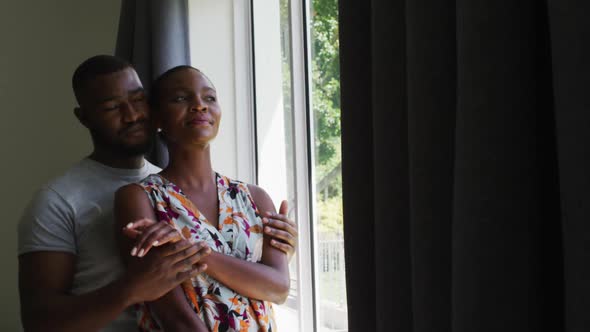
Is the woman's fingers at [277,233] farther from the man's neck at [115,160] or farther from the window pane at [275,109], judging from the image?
the window pane at [275,109]

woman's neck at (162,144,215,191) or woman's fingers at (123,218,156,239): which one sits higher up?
woman's neck at (162,144,215,191)

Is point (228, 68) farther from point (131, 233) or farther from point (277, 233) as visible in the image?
point (131, 233)

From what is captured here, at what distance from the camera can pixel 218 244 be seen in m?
1.38

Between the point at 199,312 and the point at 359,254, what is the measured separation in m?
0.54

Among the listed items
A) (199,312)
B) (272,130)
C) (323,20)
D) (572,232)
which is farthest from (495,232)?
(272,130)

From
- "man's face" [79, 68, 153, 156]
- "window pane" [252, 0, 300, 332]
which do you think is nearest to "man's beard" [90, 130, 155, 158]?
"man's face" [79, 68, 153, 156]

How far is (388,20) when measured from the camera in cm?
81

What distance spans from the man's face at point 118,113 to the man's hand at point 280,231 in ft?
1.33

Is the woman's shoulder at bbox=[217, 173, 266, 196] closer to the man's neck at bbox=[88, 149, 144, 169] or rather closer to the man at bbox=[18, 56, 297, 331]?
the man at bbox=[18, 56, 297, 331]

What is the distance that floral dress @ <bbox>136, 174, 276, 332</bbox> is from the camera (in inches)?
51.8

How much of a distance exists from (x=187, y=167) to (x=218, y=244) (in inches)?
8.4

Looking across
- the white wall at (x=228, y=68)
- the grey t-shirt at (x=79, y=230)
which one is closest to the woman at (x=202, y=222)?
the grey t-shirt at (x=79, y=230)

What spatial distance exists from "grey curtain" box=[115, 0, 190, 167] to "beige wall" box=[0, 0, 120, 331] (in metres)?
0.69

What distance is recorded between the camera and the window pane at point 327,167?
1911 mm
